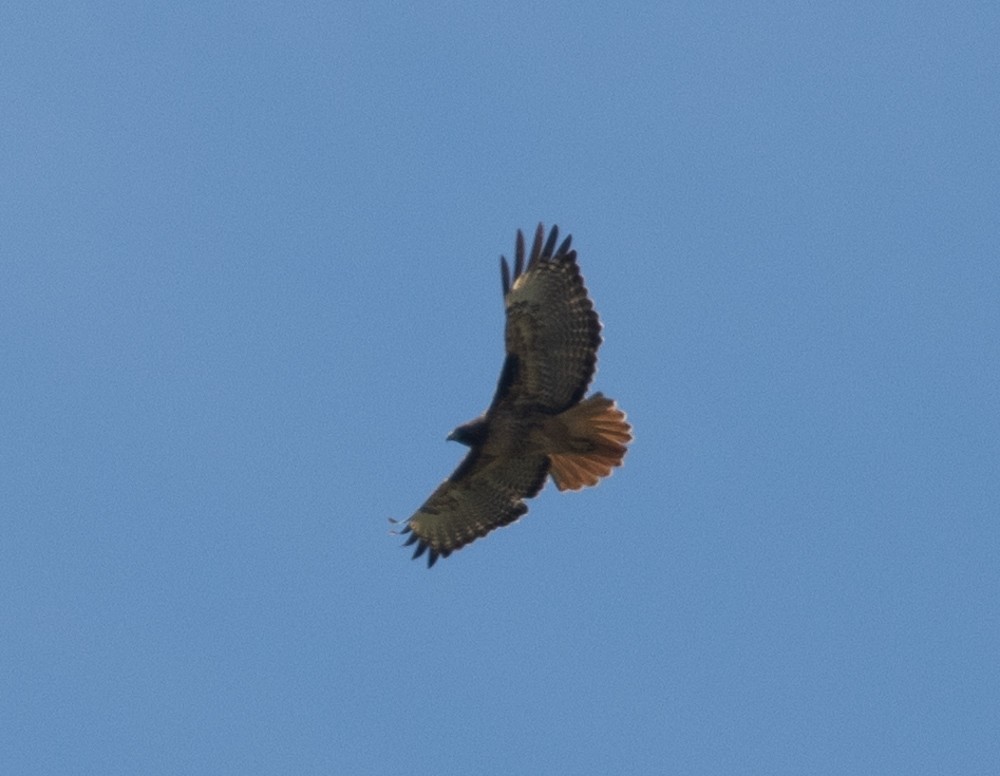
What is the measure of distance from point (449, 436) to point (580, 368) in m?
1.38

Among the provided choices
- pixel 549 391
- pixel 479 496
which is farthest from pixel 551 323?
pixel 479 496

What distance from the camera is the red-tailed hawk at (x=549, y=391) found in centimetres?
1964

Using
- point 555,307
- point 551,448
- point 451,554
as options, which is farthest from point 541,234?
point 451,554

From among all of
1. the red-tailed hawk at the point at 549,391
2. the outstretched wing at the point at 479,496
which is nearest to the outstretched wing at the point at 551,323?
the red-tailed hawk at the point at 549,391

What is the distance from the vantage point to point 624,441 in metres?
19.8

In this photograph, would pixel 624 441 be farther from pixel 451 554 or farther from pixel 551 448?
pixel 451 554

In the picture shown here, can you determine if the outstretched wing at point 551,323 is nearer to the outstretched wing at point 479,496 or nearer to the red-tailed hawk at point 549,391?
the red-tailed hawk at point 549,391

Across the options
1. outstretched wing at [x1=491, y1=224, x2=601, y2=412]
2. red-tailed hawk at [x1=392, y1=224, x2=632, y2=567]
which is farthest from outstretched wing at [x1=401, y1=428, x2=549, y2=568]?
outstretched wing at [x1=491, y1=224, x2=601, y2=412]

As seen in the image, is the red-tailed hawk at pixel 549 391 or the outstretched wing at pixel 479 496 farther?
the outstretched wing at pixel 479 496

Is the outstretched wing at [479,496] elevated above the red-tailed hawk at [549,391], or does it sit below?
below

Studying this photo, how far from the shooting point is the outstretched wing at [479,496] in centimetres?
2034

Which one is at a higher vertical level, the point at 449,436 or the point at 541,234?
the point at 541,234

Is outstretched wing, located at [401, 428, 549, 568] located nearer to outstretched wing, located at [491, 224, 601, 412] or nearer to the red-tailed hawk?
the red-tailed hawk

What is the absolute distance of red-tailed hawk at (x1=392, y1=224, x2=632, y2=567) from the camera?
1964 centimetres
